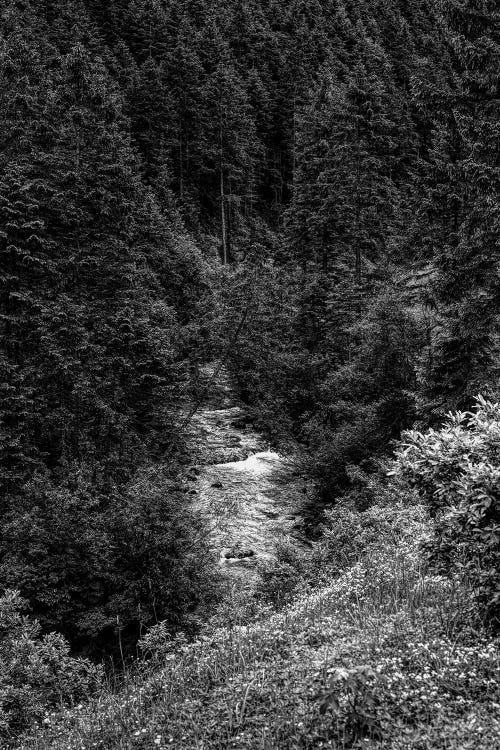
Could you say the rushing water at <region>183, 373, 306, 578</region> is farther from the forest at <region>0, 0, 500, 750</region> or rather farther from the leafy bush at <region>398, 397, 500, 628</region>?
the leafy bush at <region>398, 397, 500, 628</region>

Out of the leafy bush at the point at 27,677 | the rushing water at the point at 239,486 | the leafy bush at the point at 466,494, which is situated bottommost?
the rushing water at the point at 239,486

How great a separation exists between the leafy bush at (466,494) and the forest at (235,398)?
1.3 inches

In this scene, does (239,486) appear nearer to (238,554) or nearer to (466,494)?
(238,554)

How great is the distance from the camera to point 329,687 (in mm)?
4410

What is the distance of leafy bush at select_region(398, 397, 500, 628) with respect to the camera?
5.12 meters

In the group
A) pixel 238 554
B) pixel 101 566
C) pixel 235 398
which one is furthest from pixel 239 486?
pixel 101 566

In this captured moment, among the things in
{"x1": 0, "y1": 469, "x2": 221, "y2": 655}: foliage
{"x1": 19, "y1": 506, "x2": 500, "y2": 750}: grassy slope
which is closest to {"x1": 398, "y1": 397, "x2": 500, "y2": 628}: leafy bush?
{"x1": 19, "y1": 506, "x2": 500, "y2": 750}: grassy slope

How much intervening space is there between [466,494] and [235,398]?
92.0 ft

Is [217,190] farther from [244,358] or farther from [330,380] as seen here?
[330,380]

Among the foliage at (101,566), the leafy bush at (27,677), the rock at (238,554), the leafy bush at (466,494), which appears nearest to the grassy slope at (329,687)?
the leafy bush at (466,494)

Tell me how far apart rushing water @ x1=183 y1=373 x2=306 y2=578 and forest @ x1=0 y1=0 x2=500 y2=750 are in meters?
0.80

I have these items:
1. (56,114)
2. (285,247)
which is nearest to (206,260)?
(285,247)

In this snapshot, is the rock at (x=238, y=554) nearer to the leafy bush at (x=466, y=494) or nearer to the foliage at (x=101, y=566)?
the foliage at (x=101, y=566)

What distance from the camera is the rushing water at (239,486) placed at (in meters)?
20.7
